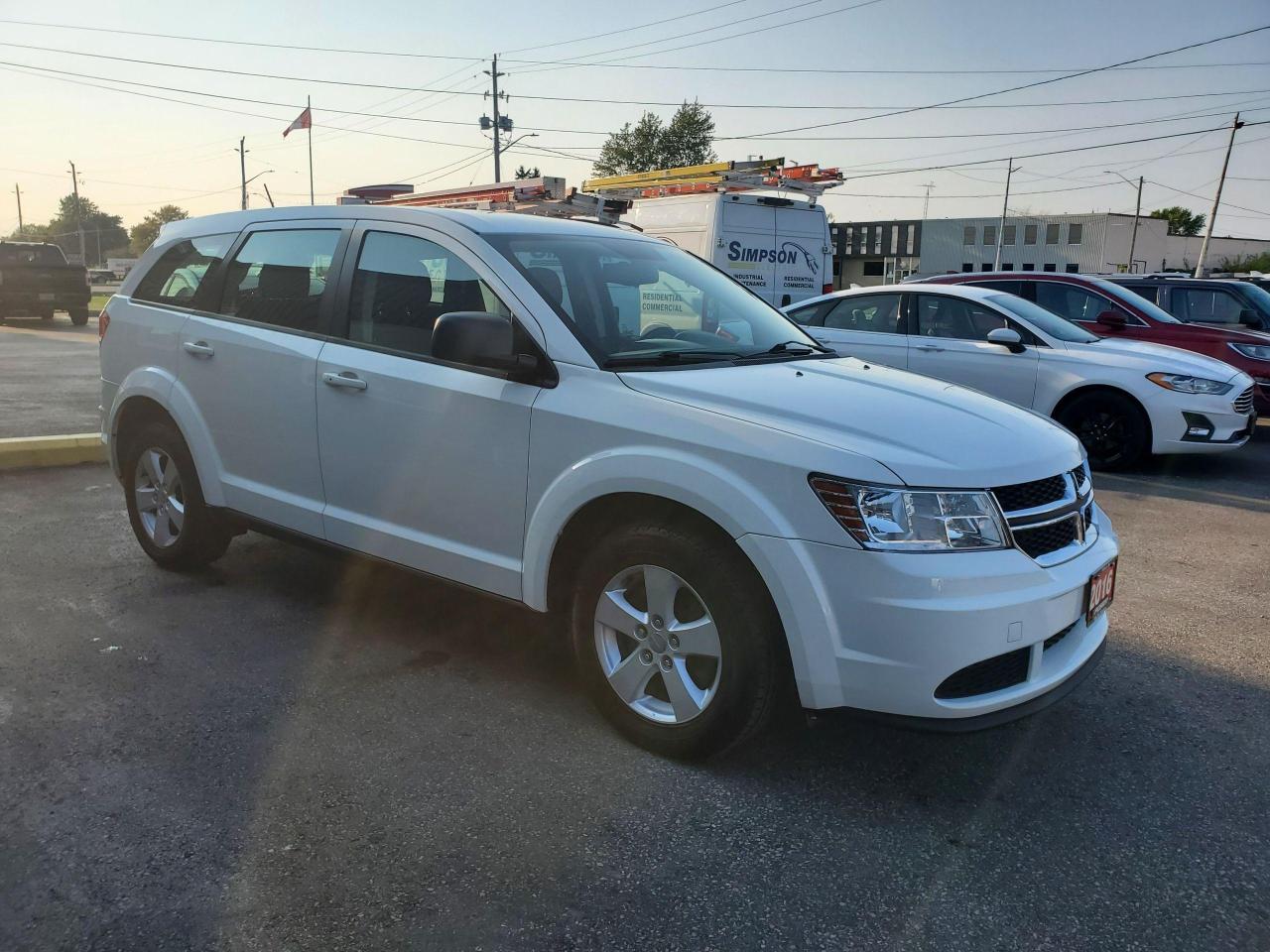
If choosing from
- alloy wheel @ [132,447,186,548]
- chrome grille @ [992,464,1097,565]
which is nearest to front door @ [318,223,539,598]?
alloy wheel @ [132,447,186,548]

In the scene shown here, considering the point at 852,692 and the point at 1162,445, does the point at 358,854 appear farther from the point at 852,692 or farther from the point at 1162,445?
the point at 1162,445

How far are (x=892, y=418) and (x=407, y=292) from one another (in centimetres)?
193

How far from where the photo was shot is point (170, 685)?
3830 millimetres

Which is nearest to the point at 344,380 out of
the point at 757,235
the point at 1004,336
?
the point at 1004,336

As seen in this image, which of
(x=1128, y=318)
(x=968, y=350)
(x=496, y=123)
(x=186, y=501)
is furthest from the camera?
(x=496, y=123)

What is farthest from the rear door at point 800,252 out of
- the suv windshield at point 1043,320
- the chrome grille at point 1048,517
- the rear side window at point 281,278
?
the chrome grille at point 1048,517

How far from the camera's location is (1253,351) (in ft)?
35.1

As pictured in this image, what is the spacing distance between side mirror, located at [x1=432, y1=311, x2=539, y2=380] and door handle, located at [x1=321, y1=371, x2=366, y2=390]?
0.65 m

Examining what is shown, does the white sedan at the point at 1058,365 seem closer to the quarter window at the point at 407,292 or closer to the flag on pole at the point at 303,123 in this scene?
the quarter window at the point at 407,292

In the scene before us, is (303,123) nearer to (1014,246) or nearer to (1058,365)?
(1058,365)

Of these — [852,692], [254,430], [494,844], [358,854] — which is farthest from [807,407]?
[254,430]

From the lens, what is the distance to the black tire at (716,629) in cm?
298

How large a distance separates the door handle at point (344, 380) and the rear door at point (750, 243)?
9.69 m

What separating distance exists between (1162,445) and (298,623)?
6892 mm
